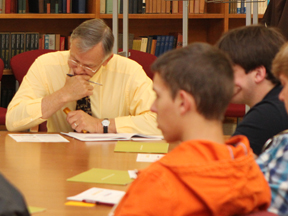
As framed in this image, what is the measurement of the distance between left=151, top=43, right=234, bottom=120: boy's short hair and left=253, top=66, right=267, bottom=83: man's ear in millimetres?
626

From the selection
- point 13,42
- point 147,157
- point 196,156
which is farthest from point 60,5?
point 196,156

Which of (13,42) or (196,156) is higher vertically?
(13,42)

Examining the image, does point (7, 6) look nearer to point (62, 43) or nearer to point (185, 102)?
point (62, 43)

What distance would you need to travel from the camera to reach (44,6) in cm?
371

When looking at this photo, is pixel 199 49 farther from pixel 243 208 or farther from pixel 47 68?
pixel 47 68

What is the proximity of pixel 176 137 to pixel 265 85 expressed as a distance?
27.2 inches

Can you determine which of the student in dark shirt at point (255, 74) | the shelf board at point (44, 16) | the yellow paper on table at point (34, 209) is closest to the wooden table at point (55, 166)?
the yellow paper on table at point (34, 209)

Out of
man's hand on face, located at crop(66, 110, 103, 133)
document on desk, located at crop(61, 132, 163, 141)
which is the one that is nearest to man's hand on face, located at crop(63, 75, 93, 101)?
man's hand on face, located at crop(66, 110, 103, 133)

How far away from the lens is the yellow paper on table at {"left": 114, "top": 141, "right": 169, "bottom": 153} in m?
1.55

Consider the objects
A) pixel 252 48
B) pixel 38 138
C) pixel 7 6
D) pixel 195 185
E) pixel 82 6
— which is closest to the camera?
pixel 195 185

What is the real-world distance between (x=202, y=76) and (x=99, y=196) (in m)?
0.41

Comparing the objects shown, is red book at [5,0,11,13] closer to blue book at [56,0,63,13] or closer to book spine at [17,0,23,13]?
book spine at [17,0,23,13]

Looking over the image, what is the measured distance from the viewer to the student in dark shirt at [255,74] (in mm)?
1374

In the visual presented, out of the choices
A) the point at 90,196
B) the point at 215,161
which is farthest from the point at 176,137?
the point at 90,196
